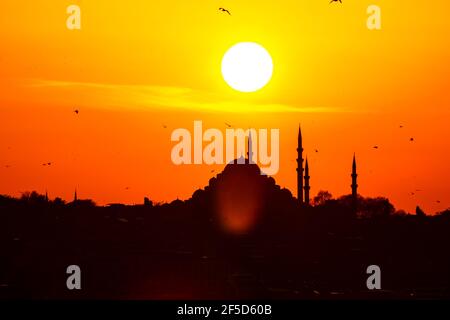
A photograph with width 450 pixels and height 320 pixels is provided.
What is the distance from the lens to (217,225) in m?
110

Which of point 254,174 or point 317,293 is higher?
point 254,174

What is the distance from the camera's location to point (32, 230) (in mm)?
109812

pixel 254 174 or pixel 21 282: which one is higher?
pixel 254 174

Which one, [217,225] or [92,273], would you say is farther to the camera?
[217,225]

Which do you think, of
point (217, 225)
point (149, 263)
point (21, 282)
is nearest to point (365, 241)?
point (217, 225)

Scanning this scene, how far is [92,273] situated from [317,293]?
57.7ft

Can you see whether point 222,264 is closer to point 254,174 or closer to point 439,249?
point 254,174

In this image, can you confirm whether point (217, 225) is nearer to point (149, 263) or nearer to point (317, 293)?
point (149, 263)
